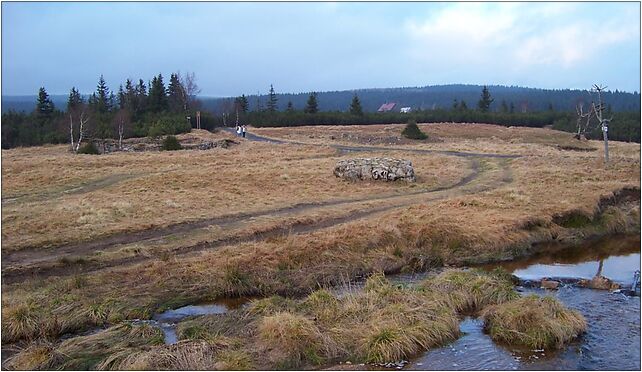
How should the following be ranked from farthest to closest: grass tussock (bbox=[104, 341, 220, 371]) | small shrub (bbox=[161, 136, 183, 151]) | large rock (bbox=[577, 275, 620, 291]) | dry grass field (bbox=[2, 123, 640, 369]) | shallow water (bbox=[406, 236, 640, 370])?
small shrub (bbox=[161, 136, 183, 151]) → large rock (bbox=[577, 275, 620, 291]) → dry grass field (bbox=[2, 123, 640, 369]) → shallow water (bbox=[406, 236, 640, 370]) → grass tussock (bbox=[104, 341, 220, 371])

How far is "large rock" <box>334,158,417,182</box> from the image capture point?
32906 millimetres

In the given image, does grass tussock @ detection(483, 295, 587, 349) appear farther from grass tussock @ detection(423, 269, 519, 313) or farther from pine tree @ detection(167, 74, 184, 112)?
pine tree @ detection(167, 74, 184, 112)

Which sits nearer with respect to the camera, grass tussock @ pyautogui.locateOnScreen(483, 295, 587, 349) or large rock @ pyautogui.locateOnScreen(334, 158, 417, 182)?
grass tussock @ pyautogui.locateOnScreen(483, 295, 587, 349)

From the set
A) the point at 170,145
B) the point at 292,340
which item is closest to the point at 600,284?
the point at 292,340

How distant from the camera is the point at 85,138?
60.3 m

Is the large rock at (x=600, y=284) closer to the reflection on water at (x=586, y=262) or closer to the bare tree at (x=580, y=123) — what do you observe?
the reflection on water at (x=586, y=262)

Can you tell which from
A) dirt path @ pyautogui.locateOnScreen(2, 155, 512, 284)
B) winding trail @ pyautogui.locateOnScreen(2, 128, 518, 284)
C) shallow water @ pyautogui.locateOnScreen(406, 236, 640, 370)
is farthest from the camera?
winding trail @ pyautogui.locateOnScreen(2, 128, 518, 284)

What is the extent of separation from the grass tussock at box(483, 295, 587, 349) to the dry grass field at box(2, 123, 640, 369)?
215 cm

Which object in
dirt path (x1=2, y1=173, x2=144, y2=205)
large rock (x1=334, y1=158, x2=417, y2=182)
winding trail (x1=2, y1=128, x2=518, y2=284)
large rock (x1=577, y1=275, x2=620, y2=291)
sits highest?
large rock (x1=334, y1=158, x2=417, y2=182)

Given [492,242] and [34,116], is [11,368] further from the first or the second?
[34,116]

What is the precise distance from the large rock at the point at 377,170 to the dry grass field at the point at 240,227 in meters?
0.86

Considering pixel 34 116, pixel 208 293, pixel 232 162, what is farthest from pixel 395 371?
pixel 34 116

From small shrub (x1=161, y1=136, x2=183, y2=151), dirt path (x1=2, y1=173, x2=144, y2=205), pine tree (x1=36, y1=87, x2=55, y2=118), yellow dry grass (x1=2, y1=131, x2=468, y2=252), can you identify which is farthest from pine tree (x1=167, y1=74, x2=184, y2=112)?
dirt path (x1=2, y1=173, x2=144, y2=205)

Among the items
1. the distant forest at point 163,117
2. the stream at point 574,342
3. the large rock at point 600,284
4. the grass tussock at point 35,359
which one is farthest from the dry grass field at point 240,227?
the distant forest at point 163,117
